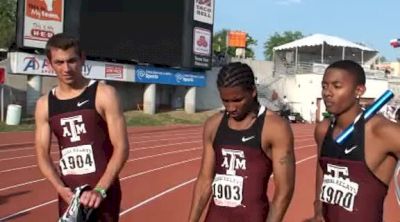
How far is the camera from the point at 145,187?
34.4 feet

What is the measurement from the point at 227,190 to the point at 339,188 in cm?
61

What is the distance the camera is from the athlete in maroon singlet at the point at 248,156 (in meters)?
3.31

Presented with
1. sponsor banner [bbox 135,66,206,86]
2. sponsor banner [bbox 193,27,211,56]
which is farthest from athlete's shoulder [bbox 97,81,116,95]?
sponsor banner [bbox 193,27,211,56]

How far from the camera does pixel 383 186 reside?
10.7 feet

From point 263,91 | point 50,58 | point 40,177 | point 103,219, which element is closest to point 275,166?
point 103,219

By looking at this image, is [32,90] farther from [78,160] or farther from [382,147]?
[382,147]

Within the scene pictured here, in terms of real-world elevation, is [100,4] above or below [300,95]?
above

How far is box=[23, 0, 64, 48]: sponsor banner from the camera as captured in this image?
26.0m

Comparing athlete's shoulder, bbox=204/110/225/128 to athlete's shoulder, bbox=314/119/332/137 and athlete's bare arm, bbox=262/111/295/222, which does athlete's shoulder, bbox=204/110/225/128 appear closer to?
athlete's bare arm, bbox=262/111/295/222

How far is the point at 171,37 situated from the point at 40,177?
22.1m

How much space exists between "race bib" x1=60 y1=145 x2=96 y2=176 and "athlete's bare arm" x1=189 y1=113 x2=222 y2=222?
70 centimetres

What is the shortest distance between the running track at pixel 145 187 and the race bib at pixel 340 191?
447 centimetres

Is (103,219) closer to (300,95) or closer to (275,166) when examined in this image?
(275,166)

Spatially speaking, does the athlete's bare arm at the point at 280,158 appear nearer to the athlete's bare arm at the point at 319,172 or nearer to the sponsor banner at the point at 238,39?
the athlete's bare arm at the point at 319,172
